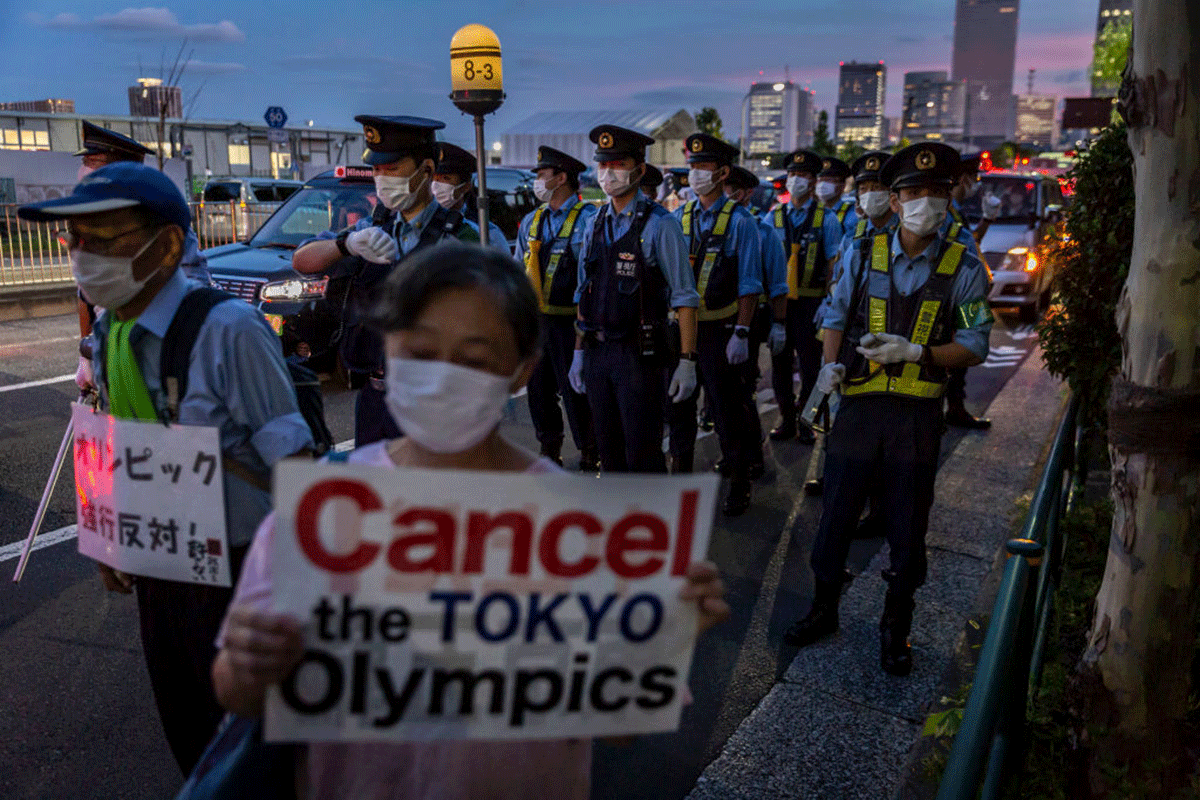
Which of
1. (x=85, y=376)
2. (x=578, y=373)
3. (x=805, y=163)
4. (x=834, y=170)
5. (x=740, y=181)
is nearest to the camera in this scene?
(x=85, y=376)

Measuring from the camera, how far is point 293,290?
9031 mm

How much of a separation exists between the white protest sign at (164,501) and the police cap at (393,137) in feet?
6.96

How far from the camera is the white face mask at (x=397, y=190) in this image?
429 centimetres

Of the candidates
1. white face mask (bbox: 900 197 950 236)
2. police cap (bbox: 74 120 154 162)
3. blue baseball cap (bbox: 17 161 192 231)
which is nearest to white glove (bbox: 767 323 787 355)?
white face mask (bbox: 900 197 950 236)

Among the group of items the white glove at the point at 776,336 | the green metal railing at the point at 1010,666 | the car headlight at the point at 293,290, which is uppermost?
Result: the car headlight at the point at 293,290

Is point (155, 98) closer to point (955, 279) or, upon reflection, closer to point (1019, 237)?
point (1019, 237)

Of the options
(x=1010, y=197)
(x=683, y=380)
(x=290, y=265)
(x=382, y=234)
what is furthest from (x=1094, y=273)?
(x=1010, y=197)

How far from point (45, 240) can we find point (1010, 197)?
15945 mm

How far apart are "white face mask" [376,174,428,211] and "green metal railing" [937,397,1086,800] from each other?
9.07 ft

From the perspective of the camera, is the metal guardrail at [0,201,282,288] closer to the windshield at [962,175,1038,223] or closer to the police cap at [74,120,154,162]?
the police cap at [74,120,154,162]

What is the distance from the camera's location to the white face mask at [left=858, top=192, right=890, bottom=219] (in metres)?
6.82

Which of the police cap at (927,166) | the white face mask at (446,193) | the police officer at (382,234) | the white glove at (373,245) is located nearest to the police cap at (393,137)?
the police officer at (382,234)

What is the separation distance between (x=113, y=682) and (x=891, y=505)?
10.9ft

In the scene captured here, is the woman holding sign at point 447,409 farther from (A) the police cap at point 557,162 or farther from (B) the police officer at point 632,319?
(A) the police cap at point 557,162
